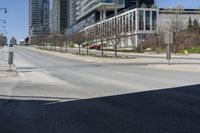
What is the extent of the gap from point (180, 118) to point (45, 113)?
3635 mm

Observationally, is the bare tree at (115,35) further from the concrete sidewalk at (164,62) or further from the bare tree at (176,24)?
the bare tree at (176,24)

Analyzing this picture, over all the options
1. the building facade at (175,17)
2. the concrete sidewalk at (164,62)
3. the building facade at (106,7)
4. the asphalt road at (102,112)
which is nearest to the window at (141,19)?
the building facade at (175,17)

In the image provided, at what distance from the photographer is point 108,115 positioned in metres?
12.1

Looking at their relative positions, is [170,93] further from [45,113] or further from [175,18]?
[175,18]

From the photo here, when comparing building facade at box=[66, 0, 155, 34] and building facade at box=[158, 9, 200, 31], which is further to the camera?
building facade at box=[66, 0, 155, 34]

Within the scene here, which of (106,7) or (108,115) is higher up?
(106,7)

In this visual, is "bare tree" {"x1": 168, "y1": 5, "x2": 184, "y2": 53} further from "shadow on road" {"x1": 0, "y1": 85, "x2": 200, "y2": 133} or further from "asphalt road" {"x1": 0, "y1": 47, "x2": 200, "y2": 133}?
"shadow on road" {"x1": 0, "y1": 85, "x2": 200, "y2": 133}

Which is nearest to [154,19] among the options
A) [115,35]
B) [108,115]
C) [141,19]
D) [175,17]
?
[141,19]

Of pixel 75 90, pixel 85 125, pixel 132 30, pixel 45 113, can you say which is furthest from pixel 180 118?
pixel 132 30

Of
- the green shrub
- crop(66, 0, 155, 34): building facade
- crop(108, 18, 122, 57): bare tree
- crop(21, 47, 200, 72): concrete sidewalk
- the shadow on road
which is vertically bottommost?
the shadow on road

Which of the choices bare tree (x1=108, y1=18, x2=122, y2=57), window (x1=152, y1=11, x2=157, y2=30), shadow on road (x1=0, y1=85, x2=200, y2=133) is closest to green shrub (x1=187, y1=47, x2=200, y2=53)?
bare tree (x1=108, y1=18, x2=122, y2=57)

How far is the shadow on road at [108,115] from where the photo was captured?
33.5ft

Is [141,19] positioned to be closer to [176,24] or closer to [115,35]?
[176,24]

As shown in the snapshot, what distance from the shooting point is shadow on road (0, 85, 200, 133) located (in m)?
10.2
